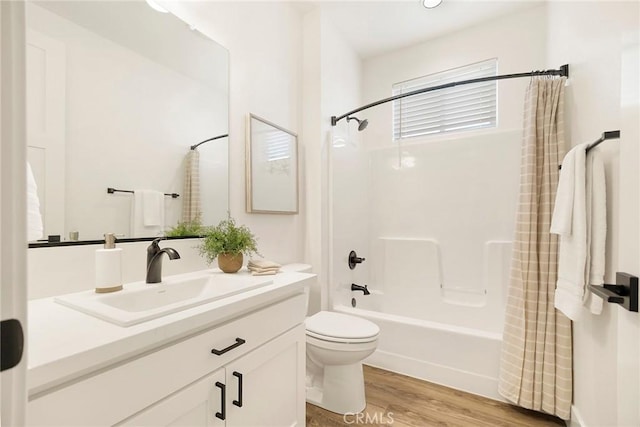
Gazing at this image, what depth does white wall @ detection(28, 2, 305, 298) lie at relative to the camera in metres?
1.45

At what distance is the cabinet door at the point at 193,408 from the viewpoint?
734mm

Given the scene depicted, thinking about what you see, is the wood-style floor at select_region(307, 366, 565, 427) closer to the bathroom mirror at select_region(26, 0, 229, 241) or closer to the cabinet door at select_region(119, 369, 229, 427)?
the cabinet door at select_region(119, 369, 229, 427)

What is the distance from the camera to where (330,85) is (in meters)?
2.45

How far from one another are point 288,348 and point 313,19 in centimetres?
238

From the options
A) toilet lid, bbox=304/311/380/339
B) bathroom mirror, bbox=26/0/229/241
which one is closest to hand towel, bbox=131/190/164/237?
bathroom mirror, bbox=26/0/229/241

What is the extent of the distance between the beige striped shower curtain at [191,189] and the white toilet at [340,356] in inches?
36.4

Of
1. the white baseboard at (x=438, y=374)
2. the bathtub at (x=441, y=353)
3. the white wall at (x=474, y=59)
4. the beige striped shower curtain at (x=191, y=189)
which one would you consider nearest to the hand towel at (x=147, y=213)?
the beige striped shower curtain at (x=191, y=189)

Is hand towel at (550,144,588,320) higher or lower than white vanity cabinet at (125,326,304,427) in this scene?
higher

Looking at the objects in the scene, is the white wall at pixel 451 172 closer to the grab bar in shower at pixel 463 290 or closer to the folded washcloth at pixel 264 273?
the grab bar in shower at pixel 463 290

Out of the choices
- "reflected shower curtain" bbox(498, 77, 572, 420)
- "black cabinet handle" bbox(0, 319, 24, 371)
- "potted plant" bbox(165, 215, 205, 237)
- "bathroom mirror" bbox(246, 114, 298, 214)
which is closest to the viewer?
"black cabinet handle" bbox(0, 319, 24, 371)

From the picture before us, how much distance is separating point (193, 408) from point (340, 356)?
0.93 metres

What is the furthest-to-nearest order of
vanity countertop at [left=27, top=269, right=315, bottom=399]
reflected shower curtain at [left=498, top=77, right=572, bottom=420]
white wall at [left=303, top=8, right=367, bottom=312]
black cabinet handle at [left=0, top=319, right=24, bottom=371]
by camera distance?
white wall at [left=303, top=8, right=367, bottom=312]
reflected shower curtain at [left=498, top=77, right=572, bottom=420]
vanity countertop at [left=27, top=269, right=315, bottom=399]
black cabinet handle at [left=0, top=319, right=24, bottom=371]

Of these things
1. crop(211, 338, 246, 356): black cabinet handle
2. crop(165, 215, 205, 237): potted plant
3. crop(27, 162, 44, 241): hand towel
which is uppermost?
crop(27, 162, 44, 241): hand towel

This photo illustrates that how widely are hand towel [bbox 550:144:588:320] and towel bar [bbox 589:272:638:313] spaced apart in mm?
438
